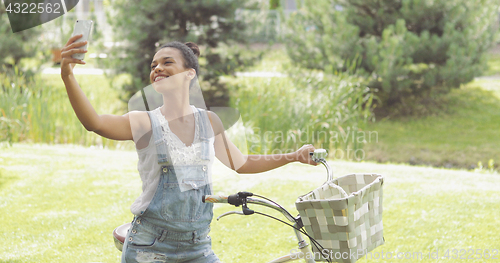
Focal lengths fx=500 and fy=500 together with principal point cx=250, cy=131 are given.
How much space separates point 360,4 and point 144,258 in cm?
1012

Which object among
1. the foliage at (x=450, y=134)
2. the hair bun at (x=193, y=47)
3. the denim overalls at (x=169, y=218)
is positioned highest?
the hair bun at (x=193, y=47)

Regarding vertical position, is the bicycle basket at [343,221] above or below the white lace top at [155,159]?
below

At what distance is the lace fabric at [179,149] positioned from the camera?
200 cm

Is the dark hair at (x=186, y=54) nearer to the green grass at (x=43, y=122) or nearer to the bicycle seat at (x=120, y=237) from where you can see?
the bicycle seat at (x=120, y=237)

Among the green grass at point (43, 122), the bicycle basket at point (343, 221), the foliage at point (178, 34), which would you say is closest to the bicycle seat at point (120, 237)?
the bicycle basket at point (343, 221)

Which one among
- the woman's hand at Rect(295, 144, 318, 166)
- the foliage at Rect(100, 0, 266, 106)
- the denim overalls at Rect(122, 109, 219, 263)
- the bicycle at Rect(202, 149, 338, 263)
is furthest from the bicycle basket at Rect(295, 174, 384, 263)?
the foliage at Rect(100, 0, 266, 106)

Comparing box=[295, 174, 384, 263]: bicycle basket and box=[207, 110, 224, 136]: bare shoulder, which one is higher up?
box=[207, 110, 224, 136]: bare shoulder

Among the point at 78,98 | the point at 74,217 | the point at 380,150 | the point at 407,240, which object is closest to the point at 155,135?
the point at 78,98

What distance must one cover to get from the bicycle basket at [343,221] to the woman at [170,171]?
37 centimetres

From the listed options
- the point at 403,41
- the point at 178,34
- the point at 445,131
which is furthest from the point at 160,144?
the point at 445,131

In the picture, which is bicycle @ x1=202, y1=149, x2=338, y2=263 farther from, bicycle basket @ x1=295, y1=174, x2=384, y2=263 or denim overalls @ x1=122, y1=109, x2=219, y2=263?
denim overalls @ x1=122, y1=109, x2=219, y2=263

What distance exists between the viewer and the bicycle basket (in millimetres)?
1656

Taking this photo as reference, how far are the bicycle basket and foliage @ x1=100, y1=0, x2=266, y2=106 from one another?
884 cm

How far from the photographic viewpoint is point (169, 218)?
198cm
